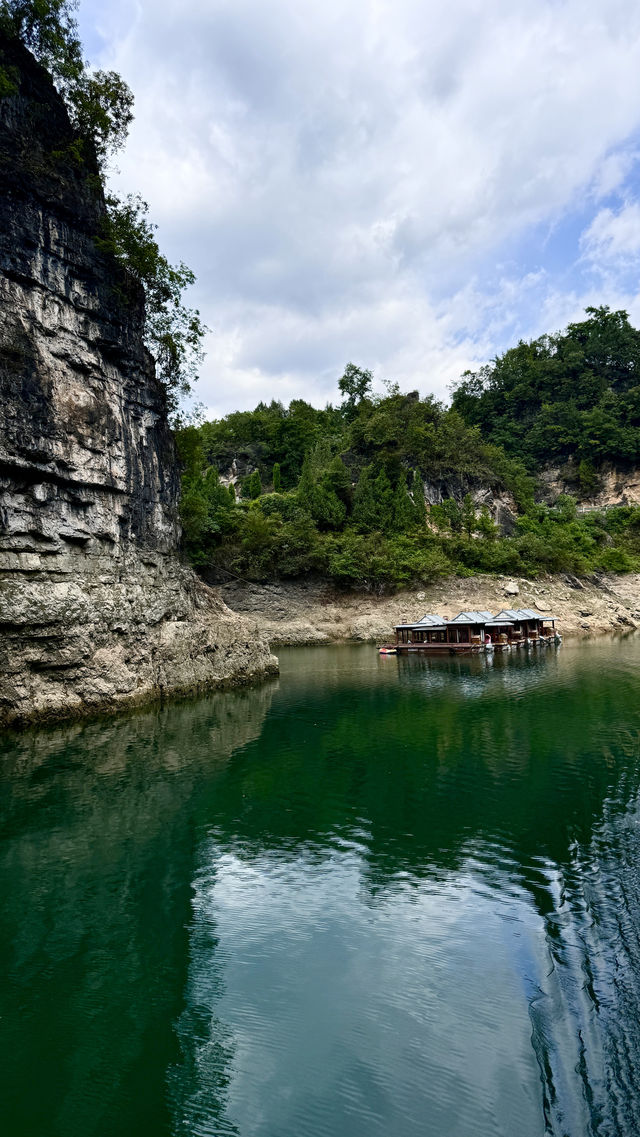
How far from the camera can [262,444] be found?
77.8 meters

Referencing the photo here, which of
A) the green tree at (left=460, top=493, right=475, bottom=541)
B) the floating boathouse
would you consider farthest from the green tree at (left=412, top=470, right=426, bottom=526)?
the floating boathouse

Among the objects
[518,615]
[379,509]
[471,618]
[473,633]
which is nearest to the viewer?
[471,618]

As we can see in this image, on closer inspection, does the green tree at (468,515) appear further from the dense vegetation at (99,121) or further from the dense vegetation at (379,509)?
the dense vegetation at (99,121)

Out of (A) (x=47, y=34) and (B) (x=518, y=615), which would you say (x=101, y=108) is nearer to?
(A) (x=47, y=34)

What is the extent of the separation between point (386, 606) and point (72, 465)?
35.2 meters

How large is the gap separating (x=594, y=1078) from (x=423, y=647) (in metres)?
38.8

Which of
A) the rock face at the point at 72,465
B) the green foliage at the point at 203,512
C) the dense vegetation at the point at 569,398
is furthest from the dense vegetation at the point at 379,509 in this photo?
the rock face at the point at 72,465

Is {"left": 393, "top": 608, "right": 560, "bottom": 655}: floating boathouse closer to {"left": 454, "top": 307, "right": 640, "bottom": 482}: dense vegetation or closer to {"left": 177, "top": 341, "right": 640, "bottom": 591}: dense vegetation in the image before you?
{"left": 177, "top": 341, "right": 640, "bottom": 591}: dense vegetation

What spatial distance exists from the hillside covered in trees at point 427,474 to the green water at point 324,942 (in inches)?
907

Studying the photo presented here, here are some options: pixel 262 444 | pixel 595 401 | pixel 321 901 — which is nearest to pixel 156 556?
pixel 321 901

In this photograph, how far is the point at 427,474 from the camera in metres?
68.1

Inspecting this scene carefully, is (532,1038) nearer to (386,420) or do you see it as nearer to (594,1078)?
(594,1078)

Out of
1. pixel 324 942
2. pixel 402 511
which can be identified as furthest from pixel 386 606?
pixel 324 942

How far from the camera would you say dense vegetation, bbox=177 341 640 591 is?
5338 centimetres
